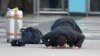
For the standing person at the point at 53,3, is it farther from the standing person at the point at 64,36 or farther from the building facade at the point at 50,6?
the standing person at the point at 64,36

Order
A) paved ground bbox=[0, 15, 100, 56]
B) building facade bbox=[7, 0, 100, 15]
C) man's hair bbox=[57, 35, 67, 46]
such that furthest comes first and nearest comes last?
building facade bbox=[7, 0, 100, 15] < man's hair bbox=[57, 35, 67, 46] < paved ground bbox=[0, 15, 100, 56]

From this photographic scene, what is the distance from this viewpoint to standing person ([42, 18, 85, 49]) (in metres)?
11.3

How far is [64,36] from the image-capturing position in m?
11.3

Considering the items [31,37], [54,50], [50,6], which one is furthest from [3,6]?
[54,50]

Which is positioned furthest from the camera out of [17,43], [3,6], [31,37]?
[3,6]

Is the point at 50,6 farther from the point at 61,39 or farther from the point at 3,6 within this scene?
the point at 61,39

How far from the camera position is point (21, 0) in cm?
2272

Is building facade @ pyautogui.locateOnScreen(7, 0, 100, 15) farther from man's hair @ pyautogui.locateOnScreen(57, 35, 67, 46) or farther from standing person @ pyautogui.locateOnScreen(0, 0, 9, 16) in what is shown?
man's hair @ pyautogui.locateOnScreen(57, 35, 67, 46)

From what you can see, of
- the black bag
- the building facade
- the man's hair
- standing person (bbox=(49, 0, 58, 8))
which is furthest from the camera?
standing person (bbox=(49, 0, 58, 8))

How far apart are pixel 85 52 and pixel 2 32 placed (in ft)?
20.3

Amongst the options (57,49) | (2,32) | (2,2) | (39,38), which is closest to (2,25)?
(2,32)

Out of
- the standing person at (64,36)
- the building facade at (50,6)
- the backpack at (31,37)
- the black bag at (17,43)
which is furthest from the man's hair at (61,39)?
the building facade at (50,6)

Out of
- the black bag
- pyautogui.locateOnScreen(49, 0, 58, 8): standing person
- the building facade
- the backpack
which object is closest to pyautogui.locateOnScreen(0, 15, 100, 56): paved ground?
the black bag

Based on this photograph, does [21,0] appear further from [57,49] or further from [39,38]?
[57,49]
